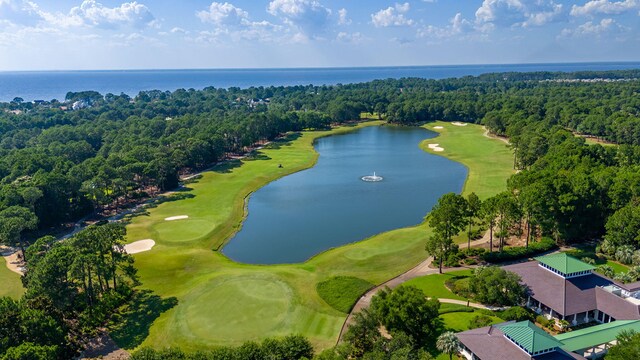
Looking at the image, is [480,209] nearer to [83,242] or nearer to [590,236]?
[590,236]

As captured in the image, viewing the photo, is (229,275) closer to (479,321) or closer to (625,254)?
(479,321)

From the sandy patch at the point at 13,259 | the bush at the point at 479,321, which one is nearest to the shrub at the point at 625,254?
the bush at the point at 479,321

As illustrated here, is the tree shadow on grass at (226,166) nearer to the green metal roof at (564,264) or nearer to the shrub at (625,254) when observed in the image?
the green metal roof at (564,264)

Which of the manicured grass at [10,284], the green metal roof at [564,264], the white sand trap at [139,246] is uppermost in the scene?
the green metal roof at [564,264]

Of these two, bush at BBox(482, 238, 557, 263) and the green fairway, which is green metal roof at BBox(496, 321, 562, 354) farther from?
bush at BBox(482, 238, 557, 263)

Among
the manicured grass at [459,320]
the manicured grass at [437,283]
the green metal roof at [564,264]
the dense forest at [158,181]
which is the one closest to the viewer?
the manicured grass at [459,320]

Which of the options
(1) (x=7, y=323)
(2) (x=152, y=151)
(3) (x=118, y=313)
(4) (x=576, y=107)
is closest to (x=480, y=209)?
(3) (x=118, y=313)

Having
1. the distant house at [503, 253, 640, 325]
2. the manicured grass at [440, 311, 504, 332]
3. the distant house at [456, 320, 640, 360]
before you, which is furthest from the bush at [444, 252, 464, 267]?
the distant house at [456, 320, 640, 360]
